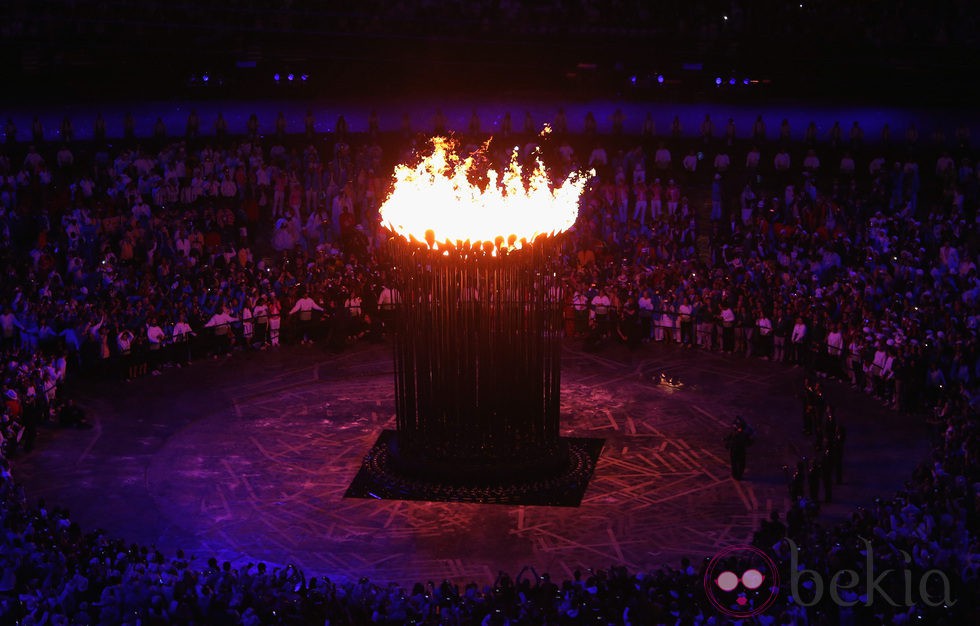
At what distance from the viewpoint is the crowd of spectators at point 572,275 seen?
16.5 metres

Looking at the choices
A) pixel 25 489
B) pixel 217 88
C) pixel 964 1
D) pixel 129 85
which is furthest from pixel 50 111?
pixel 964 1

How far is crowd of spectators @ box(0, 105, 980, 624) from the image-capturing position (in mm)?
16453

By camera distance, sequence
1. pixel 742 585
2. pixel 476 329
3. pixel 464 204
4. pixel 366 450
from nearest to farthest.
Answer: pixel 742 585, pixel 464 204, pixel 476 329, pixel 366 450

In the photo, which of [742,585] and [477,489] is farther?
[477,489]

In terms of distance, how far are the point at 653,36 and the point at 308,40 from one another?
35.9ft

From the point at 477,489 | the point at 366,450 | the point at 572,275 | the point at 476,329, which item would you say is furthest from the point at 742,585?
the point at 572,275

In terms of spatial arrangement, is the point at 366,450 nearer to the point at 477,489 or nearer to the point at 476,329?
the point at 477,489

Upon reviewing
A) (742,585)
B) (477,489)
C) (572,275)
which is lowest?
(477,489)

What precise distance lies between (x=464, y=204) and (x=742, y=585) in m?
8.46

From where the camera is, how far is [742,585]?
52.3 feet

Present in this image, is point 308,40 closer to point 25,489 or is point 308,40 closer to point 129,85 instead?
point 129,85

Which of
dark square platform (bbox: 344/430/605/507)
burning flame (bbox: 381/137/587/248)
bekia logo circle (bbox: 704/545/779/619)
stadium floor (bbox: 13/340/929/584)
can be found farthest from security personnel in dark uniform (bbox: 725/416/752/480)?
bekia logo circle (bbox: 704/545/779/619)

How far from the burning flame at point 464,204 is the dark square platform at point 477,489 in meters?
4.38

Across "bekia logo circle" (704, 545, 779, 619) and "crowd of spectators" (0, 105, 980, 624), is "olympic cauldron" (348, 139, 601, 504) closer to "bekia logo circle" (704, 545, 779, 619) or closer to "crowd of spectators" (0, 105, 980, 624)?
"crowd of spectators" (0, 105, 980, 624)
